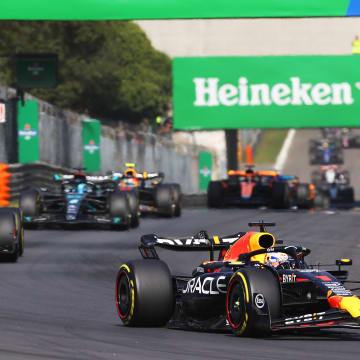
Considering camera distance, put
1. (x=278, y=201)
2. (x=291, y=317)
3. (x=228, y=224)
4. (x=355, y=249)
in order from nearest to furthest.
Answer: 1. (x=291, y=317)
2. (x=355, y=249)
3. (x=228, y=224)
4. (x=278, y=201)

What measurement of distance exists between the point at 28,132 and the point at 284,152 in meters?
49.0

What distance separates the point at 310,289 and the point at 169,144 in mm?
46170

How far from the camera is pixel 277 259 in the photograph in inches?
385

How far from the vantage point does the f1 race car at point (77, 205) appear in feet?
74.8

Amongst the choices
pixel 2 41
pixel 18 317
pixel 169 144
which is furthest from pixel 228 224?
pixel 2 41

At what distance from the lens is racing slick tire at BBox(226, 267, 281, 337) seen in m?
8.58

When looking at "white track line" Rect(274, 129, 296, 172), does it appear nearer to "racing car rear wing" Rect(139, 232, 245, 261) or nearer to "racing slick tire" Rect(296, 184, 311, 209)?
"racing slick tire" Rect(296, 184, 311, 209)

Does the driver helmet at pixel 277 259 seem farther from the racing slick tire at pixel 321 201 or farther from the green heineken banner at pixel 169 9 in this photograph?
the racing slick tire at pixel 321 201

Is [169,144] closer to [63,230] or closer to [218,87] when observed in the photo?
[218,87]

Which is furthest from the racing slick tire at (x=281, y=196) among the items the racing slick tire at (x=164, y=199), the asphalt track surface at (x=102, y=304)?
the asphalt track surface at (x=102, y=304)

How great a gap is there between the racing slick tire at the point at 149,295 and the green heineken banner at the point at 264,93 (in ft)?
102

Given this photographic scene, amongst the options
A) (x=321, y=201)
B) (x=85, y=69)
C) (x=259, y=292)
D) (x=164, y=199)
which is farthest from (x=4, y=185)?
(x=85, y=69)

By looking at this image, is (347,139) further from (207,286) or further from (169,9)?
(207,286)

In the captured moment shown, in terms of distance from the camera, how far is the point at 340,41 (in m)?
109
